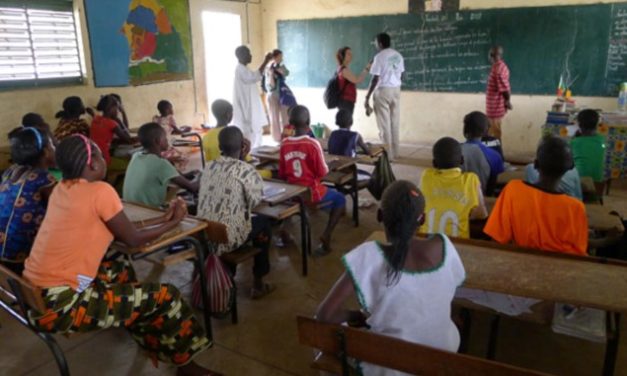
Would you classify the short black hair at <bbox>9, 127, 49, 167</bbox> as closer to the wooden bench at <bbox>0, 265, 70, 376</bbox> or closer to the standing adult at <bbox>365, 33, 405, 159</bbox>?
the wooden bench at <bbox>0, 265, 70, 376</bbox>

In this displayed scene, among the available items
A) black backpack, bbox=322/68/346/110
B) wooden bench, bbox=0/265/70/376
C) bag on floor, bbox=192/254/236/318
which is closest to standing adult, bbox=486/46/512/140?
black backpack, bbox=322/68/346/110

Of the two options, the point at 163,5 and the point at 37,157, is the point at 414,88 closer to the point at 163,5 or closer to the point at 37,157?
the point at 163,5

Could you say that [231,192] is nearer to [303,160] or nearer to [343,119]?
[303,160]

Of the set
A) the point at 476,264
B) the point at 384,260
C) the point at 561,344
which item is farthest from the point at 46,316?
the point at 561,344

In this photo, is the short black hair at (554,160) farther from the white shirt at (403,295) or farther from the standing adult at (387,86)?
the standing adult at (387,86)

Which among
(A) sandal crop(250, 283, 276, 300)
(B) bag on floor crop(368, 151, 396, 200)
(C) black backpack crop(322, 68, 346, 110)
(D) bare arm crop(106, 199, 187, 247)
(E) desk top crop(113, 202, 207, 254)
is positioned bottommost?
(A) sandal crop(250, 283, 276, 300)

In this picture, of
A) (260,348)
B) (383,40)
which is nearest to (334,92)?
(383,40)

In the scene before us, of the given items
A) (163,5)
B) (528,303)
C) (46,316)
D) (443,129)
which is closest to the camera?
(46,316)

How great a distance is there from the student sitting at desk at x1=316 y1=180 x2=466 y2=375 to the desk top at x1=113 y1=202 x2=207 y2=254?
106cm

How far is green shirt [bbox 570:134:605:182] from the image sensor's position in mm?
3877

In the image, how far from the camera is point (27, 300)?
6.42 ft

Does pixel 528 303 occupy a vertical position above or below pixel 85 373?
above

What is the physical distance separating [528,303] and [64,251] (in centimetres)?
198

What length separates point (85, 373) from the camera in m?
2.53
